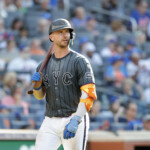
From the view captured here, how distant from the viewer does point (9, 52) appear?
11.2 meters

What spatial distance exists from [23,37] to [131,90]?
263cm

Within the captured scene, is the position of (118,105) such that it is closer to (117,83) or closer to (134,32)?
(117,83)

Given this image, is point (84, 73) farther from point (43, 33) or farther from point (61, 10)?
point (61, 10)

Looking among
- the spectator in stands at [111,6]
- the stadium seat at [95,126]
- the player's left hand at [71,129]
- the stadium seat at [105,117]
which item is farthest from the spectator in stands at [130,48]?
the player's left hand at [71,129]

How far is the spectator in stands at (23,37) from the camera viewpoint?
11.7 meters

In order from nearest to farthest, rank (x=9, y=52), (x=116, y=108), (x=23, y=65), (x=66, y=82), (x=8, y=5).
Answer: (x=66, y=82), (x=116, y=108), (x=23, y=65), (x=9, y=52), (x=8, y=5)

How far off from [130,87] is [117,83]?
303 mm

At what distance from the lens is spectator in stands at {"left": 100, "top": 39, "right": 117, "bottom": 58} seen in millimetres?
12469

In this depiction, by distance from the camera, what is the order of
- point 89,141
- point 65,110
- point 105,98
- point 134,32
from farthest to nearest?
point 134,32 < point 105,98 < point 89,141 < point 65,110

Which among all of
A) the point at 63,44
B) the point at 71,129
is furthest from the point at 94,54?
the point at 71,129

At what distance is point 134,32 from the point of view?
14.2 metres

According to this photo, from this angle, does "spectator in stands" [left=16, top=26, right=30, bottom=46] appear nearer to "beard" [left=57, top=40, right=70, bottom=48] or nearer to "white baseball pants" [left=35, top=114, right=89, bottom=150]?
"beard" [left=57, top=40, right=70, bottom=48]

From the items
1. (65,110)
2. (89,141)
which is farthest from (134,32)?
(65,110)

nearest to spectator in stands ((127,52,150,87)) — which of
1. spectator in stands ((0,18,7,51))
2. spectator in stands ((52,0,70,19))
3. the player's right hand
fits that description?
spectator in stands ((52,0,70,19))
